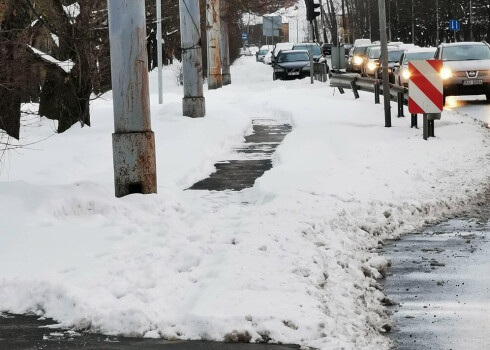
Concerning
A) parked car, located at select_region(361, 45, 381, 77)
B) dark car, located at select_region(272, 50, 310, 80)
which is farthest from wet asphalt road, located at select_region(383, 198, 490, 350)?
dark car, located at select_region(272, 50, 310, 80)

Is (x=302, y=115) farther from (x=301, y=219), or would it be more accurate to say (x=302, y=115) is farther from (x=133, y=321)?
(x=133, y=321)

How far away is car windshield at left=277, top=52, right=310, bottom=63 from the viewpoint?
174ft

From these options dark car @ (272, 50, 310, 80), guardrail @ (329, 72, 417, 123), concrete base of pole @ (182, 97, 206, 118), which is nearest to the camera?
guardrail @ (329, 72, 417, 123)

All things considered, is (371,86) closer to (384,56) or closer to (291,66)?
(384,56)

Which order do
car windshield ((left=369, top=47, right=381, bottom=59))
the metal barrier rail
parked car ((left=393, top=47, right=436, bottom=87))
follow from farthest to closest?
1. car windshield ((left=369, top=47, right=381, bottom=59))
2. parked car ((left=393, top=47, right=436, bottom=87))
3. the metal barrier rail

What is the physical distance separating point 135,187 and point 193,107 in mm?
11092

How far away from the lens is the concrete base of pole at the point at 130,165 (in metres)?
10.3

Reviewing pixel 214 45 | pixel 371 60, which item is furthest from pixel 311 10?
pixel 371 60

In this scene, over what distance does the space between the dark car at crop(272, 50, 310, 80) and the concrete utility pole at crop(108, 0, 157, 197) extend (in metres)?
41.9

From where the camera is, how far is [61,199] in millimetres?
9555

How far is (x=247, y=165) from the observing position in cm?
1430

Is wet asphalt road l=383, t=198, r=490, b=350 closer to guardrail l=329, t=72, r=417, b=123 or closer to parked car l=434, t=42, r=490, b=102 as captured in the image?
guardrail l=329, t=72, r=417, b=123

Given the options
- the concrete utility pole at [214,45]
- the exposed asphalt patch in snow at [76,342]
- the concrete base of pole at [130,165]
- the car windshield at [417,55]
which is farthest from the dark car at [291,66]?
the exposed asphalt patch in snow at [76,342]

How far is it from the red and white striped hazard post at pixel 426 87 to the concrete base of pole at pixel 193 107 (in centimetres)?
612
